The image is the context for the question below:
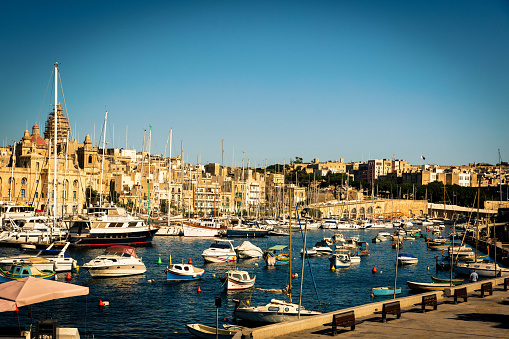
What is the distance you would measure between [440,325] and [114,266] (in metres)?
25.1

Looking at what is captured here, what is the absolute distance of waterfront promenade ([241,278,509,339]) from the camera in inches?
653

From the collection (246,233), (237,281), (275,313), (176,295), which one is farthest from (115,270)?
(246,233)

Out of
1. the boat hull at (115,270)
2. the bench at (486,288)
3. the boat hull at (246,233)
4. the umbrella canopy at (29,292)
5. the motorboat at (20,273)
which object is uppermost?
the umbrella canopy at (29,292)

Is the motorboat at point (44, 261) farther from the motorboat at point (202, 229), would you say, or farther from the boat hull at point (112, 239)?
the motorboat at point (202, 229)

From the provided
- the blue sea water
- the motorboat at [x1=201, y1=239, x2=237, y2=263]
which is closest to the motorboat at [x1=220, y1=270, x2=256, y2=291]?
the blue sea water

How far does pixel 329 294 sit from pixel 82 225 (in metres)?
32.2

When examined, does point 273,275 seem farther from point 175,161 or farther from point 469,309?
point 175,161

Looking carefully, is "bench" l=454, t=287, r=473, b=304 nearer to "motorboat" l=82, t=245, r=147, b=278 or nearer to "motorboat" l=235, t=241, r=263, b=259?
"motorboat" l=82, t=245, r=147, b=278

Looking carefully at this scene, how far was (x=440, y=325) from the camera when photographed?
17938mm

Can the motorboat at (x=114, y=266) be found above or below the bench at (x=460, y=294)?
below

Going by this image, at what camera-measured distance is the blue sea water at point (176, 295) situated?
25312mm

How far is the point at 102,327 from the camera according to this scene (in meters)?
24.6

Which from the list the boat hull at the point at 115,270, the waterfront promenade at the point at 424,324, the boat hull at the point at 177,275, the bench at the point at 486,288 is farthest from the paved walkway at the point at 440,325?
the boat hull at the point at 115,270

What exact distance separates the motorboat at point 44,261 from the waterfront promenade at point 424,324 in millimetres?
23134
